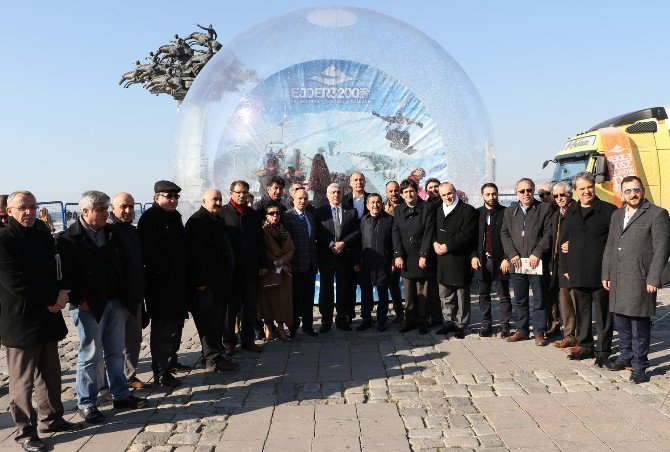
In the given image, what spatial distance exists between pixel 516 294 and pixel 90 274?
14.1ft

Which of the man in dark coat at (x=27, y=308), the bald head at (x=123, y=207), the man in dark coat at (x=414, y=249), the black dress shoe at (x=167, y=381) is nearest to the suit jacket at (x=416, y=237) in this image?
the man in dark coat at (x=414, y=249)

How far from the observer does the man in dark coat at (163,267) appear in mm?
5145

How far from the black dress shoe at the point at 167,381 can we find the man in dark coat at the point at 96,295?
0.47 metres

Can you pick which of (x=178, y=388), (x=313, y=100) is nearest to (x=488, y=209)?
(x=313, y=100)

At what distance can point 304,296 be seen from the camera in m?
7.06

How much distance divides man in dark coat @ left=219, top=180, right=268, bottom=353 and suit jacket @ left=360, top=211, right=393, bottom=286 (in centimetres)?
134

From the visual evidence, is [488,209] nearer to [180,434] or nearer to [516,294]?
[516,294]

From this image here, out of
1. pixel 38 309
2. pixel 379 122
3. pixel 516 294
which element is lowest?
pixel 516 294

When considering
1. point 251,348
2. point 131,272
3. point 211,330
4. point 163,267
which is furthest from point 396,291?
point 131,272

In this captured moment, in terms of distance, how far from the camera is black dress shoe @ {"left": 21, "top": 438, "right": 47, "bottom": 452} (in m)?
3.96

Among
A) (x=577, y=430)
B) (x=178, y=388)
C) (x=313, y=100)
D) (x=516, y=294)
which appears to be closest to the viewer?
(x=577, y=430)

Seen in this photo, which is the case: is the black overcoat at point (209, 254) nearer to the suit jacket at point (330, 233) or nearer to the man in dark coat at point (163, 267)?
the man in dark coat at point (163, 267)

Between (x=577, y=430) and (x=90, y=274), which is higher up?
(x=90, y=274)

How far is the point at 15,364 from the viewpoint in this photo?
414 cm
